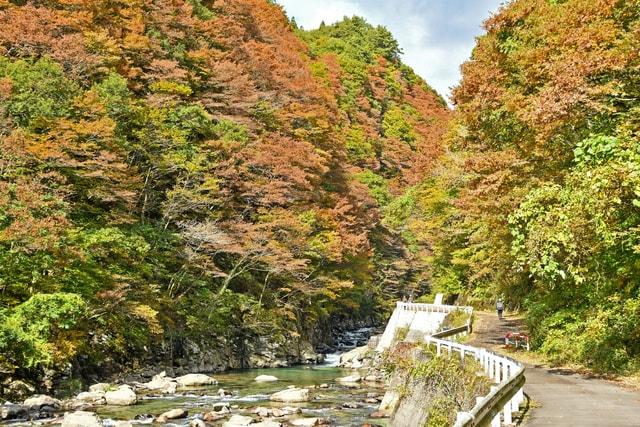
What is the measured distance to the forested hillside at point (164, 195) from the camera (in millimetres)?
20453

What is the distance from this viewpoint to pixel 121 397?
62.7ft

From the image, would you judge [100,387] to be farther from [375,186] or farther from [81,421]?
[375,186]

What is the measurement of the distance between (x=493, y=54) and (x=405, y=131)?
7285cm

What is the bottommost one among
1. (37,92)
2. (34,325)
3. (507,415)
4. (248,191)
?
(507,415)

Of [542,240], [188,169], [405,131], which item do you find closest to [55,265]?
[188,169]

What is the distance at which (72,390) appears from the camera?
20922mm

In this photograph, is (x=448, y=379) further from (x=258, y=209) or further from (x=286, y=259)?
(x=258, y=209)

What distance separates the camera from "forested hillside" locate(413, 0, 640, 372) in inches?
512

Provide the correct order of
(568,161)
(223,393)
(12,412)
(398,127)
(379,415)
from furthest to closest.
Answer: (398,127) < (223,393) < (568,161) < (379,415) < (12,412)

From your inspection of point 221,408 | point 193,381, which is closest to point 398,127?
point 193,381

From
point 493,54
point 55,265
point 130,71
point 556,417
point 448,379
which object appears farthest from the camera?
point 130,71

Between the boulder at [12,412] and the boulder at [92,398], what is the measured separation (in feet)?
6.94

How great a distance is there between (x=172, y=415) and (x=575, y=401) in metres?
11.2

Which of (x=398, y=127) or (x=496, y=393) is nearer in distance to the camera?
(x=496, y=393)
